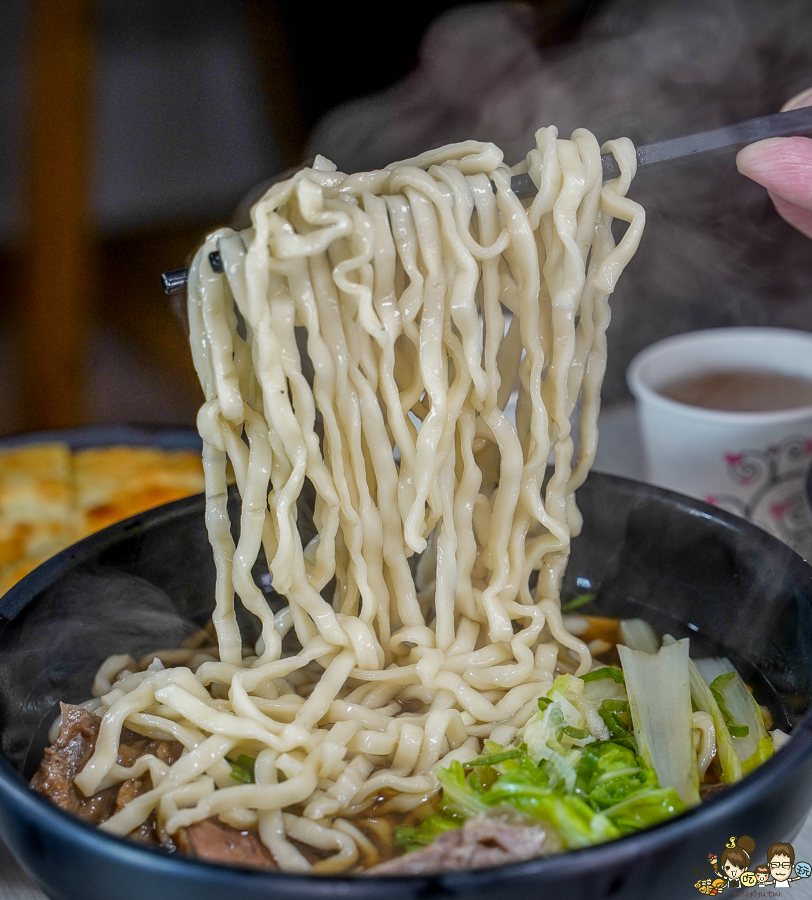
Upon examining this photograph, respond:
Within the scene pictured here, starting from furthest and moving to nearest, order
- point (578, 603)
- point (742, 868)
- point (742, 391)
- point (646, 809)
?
1. point (742, 391)
2. point (578, 603)
3. point (646, 809)
4. point (742, 868)

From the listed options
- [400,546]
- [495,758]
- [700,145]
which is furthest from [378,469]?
[700,145]

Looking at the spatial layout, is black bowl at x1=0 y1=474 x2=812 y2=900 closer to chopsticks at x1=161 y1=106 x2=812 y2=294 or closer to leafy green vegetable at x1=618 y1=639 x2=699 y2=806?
leafy green vegetable at x1=618 y1=639 x2=699 y2=806

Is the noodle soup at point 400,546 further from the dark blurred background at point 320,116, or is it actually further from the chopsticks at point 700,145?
the dark blurred background at point 320,116

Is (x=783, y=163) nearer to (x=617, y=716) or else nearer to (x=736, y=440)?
(x=736, y=440)


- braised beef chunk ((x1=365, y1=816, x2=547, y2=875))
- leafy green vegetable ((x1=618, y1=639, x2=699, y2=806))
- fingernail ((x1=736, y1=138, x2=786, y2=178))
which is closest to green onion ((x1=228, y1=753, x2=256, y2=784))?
braised beef chunk ((x1=365, y1=816, x2=547, y2=875))

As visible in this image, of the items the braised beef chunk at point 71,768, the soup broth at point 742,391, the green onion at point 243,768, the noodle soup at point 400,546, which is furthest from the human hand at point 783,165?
the braised beef chunk at point 71,768

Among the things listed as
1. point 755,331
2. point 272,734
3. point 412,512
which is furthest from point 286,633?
point 755,331
